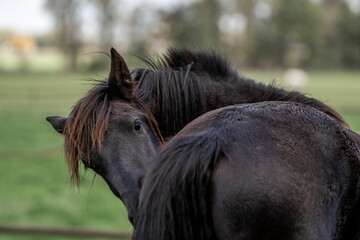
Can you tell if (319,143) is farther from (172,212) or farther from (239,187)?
(172,212)

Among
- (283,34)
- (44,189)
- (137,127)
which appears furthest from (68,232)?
(283,34)

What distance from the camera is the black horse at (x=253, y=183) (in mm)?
1489

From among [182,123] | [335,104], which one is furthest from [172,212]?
[335,104]

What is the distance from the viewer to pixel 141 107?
266cm

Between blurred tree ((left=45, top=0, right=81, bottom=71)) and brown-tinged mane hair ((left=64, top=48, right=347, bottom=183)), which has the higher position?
brown-tinged mane hair ((left=64, top=48, right=347, bottom=183))

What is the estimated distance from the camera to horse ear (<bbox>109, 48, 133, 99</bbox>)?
2.59 metres

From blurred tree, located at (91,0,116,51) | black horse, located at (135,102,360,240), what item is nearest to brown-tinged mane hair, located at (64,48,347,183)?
black horse, located at (135,102,360,240)

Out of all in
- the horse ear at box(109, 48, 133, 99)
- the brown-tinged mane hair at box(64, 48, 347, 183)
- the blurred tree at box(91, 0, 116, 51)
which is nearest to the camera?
the brown-tinged mane hair at box(64, 48, 347, 183)

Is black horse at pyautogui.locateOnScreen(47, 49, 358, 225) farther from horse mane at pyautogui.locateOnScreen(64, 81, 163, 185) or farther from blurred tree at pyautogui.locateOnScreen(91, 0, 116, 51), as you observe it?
blurred tree at pyautogui.locateOnScreen(91, 0, 116, 51)

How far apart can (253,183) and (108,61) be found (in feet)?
142

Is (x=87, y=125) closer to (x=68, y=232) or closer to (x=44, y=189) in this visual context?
(x=68, y=232)

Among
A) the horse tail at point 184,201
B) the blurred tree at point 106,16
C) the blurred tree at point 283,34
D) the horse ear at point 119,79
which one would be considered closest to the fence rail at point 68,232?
the horse ear at point 119,79

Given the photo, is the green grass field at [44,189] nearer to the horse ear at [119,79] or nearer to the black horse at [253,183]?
the horse ear at [119,79]

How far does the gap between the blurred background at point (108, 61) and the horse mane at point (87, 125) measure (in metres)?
1.05
